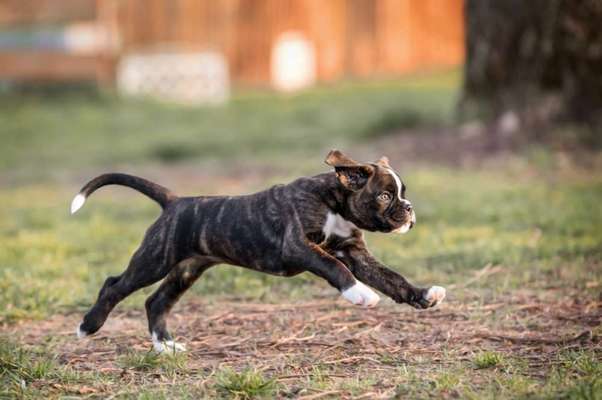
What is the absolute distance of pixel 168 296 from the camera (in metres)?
5.62

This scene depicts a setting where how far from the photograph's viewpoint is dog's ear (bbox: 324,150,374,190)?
5121mm

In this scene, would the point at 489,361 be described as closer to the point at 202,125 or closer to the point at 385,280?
the point at 385,280

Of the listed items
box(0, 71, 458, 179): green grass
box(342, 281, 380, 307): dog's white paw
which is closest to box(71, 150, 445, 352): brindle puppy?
box(342, 281, 380, 307): dog's white paw

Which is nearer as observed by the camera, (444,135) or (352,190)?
(352,190)

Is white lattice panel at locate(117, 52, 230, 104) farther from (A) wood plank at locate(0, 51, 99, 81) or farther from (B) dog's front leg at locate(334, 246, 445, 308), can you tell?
(B) dog's front leg at locate(334, 246, 445, 308)

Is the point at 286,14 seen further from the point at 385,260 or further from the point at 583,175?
the point at 385,260

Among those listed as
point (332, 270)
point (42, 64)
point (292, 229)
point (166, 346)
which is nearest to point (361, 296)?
point (332, 270)

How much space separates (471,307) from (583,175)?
211 inches

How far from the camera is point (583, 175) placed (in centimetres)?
1114

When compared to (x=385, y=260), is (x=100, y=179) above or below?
above

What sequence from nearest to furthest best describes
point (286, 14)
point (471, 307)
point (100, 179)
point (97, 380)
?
point (97, 380) < point (100, 179) < point (471, 307) < point (286, 14)

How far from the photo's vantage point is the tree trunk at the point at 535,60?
1180cm

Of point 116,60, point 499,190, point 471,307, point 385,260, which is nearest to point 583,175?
point 499,190

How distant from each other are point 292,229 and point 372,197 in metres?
0.41
